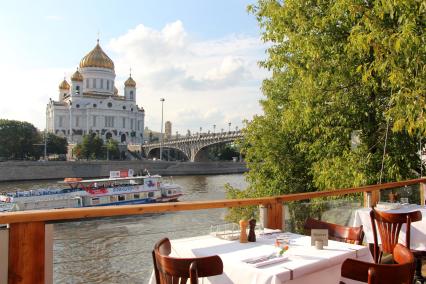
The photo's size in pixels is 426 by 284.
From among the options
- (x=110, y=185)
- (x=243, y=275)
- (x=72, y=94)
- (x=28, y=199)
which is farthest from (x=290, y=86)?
(x=72, y=94)

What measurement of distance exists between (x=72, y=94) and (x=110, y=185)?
89759 millimetres

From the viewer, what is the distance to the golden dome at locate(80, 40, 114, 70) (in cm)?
11707

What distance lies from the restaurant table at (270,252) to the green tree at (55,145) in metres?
90.7

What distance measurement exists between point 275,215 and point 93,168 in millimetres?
67641

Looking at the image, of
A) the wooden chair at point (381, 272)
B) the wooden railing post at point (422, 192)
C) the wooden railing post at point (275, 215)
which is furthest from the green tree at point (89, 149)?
the wooden chair at point (381, 272)

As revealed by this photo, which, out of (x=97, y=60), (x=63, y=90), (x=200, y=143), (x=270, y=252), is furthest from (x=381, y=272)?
(x=63, y=90)

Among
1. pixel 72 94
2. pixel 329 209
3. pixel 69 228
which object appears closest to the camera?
pixel 69 228

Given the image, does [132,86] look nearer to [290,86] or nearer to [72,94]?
[72,94]

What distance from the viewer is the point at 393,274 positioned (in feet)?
8.36

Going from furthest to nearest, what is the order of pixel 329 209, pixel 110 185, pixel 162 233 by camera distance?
pixel 110 185 < pixel 329 209 < pixel 162 233

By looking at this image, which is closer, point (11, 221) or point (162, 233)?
point (11, 221)

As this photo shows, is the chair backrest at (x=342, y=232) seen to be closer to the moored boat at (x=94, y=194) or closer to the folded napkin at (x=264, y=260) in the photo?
the folded napkin at (x=264, y=260)

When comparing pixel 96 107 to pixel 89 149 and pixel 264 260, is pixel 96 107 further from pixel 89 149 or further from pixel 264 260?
pixel 264 260

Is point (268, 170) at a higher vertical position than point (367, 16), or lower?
lower
